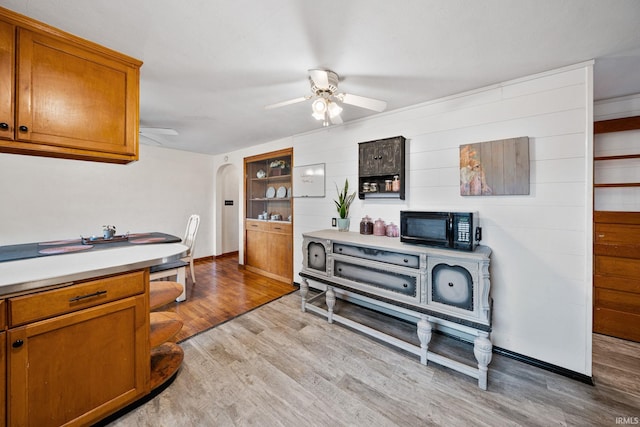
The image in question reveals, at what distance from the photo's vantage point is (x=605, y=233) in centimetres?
234

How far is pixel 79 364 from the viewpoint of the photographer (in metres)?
1.28

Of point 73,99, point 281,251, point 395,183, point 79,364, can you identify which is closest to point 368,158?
point 395,183

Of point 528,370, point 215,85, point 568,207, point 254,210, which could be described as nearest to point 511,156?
point 568,207

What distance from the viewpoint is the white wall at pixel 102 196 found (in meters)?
3.14

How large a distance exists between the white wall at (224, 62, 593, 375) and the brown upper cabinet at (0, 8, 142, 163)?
263 cm

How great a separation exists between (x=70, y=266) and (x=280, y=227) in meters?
2.79

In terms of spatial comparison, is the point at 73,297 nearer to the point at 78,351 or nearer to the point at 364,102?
the point at 78,351

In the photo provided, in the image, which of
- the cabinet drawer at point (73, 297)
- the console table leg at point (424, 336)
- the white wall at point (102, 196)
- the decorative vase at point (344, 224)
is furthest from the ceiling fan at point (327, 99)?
the white wall at point (102, 196)

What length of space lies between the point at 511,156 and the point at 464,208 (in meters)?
0.57

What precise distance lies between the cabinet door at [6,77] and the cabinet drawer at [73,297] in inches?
35.7

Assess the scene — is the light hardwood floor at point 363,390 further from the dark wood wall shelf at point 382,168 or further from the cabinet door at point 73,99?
the cabinet door at point 73,99

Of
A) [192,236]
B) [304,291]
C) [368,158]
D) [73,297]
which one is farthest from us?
[192,236]

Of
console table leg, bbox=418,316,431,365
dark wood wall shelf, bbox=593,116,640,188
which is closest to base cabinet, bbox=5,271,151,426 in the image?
console table leg, bbox=418,316,431,365

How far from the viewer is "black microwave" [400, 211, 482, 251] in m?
1.91
